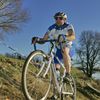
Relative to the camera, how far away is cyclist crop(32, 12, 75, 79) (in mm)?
8508

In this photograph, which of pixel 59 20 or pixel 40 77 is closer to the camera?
pixel 40 77

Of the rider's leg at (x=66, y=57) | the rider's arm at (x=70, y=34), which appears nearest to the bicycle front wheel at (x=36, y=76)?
the rider's leg at (x=66, y=57)

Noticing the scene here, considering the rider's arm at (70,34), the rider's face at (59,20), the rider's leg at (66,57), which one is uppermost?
the rider's face at (59,20)

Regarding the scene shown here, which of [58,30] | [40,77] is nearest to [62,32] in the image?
[58,30]

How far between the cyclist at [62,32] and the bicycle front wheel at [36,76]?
0.65 m

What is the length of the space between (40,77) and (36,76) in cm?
8

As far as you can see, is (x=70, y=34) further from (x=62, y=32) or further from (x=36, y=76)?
(x=36, y=76)

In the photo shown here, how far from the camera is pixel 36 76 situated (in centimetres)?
768

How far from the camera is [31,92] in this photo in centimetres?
790

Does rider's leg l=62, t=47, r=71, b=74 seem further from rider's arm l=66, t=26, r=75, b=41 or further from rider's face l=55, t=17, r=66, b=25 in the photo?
rider's face l=55, t=17, r=66, b=25

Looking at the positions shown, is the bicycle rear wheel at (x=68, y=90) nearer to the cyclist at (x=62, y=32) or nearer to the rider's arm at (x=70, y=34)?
the cyclist at (x=62, y=32)

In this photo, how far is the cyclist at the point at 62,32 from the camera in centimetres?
851

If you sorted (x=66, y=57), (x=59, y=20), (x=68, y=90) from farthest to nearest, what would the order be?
1. (x=68, y=90)
2. (x=59, y=20)
3. (x=66, y=57)

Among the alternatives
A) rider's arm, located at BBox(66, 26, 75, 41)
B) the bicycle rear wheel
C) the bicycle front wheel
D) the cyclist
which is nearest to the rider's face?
the cyclist
